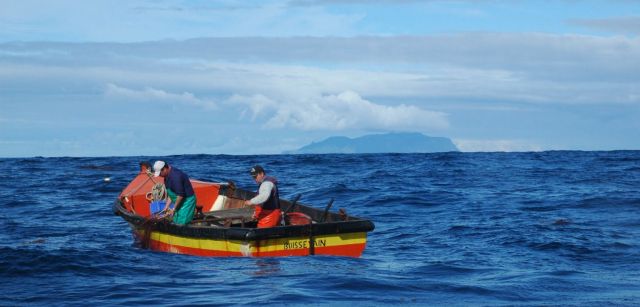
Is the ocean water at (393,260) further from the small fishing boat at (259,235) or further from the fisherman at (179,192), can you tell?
the fisherman at (179,192)

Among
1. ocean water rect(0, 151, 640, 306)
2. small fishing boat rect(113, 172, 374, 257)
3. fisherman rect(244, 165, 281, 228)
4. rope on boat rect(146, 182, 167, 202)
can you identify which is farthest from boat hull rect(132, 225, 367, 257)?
rope on boat rect(146, 182, 167, 202)

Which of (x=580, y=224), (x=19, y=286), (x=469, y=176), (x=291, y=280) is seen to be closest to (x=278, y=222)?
(x=291, y=280)

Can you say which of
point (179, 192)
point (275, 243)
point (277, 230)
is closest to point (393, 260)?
point (275, 243)

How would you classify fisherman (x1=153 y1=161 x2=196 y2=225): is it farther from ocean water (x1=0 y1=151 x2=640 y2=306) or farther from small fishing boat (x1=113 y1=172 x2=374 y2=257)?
ocean water (x1=0 y1=151 x2=640 y2=306)

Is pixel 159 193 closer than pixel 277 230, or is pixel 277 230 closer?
pixel 277 230

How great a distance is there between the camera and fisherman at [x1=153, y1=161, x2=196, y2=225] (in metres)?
20.0

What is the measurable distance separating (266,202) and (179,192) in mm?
2364

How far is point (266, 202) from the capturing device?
18844 millimetres

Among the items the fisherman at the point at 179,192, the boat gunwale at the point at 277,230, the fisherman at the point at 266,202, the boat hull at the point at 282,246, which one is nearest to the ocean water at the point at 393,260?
the boat hull at the point at 282,246

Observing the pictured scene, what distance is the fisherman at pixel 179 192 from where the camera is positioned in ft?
65.7

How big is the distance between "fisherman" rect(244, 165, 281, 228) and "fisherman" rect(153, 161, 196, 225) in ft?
6.63

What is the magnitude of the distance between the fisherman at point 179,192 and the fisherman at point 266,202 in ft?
6.63

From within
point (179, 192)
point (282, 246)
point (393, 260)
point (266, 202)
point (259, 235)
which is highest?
point (179, 192)

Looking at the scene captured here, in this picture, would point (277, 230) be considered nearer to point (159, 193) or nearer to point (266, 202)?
point (266, 202)
